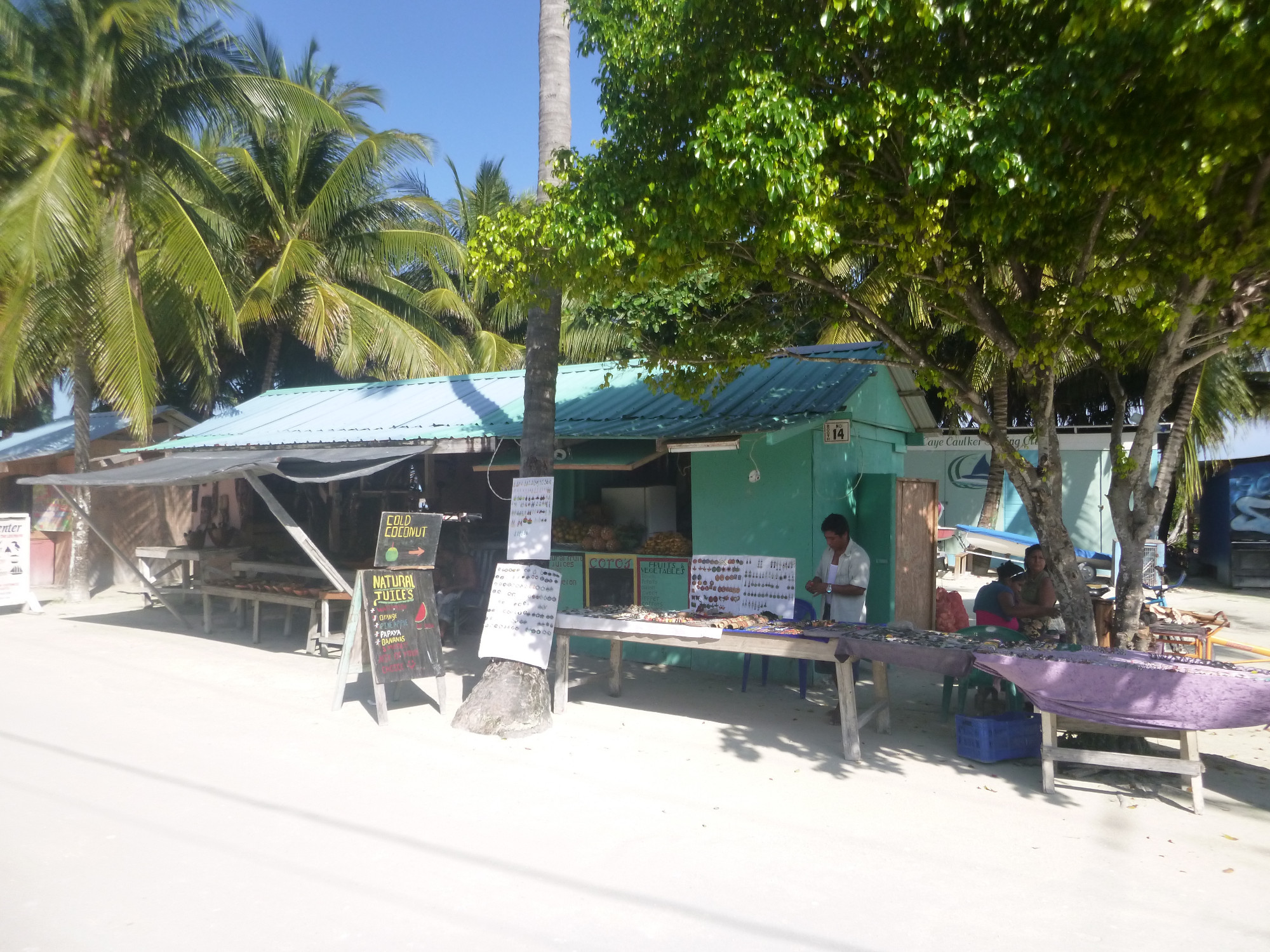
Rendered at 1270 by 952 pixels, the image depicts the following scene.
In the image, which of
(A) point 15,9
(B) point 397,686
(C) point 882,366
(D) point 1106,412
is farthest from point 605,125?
(D) point 1106,412

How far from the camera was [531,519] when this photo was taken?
748cm

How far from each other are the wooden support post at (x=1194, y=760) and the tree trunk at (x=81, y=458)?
50.0ft

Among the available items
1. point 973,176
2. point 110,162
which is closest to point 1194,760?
point 973,176

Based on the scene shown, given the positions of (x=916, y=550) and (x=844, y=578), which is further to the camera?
(x=916, y=550)

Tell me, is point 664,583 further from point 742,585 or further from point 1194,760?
point 1194,760

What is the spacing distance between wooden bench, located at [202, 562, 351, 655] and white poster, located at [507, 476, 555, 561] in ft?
11.0

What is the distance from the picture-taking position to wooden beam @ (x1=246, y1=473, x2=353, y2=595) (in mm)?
8875

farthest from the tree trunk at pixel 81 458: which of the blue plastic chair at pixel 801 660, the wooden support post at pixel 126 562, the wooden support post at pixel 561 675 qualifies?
the blue plastic chair at pixel 801 660

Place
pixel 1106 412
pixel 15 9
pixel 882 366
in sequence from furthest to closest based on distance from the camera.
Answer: pixel 1106 412 → pixel 15 9 → pixel 882 366

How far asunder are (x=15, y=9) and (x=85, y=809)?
12.9 metres

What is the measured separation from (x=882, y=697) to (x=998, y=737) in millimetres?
967

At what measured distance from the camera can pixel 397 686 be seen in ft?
27.3

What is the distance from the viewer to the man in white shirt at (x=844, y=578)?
759 cm

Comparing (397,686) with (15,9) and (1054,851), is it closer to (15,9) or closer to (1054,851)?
(1054,851)
